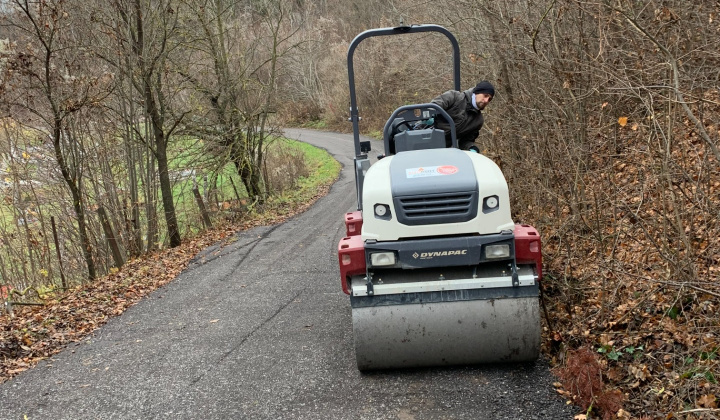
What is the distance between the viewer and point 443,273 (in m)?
5.23

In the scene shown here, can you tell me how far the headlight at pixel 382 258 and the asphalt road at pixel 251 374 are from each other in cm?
97

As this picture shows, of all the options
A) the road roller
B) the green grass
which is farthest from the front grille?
the green grass

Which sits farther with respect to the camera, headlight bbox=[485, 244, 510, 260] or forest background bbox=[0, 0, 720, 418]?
headlight bbox=[485, 244, 510, 260]

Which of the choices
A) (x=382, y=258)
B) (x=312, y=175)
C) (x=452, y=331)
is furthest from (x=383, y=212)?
(x=312, y=175)

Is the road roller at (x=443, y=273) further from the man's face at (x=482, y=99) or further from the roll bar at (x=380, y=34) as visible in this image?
the roll bar at (x=380, y=34)

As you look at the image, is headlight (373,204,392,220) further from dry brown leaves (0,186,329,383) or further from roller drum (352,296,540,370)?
dry brown leaves (0,186,329,383)

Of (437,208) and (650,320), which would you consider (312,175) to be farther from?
(650,320)

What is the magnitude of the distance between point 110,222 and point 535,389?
42.6 ft

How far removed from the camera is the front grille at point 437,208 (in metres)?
5.02

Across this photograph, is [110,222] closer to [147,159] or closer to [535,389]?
[147,159]

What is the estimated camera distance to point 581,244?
6.90m

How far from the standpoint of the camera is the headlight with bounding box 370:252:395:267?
16.7 feet

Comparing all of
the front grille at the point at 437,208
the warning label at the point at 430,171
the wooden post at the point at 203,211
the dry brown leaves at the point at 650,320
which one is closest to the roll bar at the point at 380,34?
the warning label at the point at 430,171

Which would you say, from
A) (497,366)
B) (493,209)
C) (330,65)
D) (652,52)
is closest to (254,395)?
(497,366)
